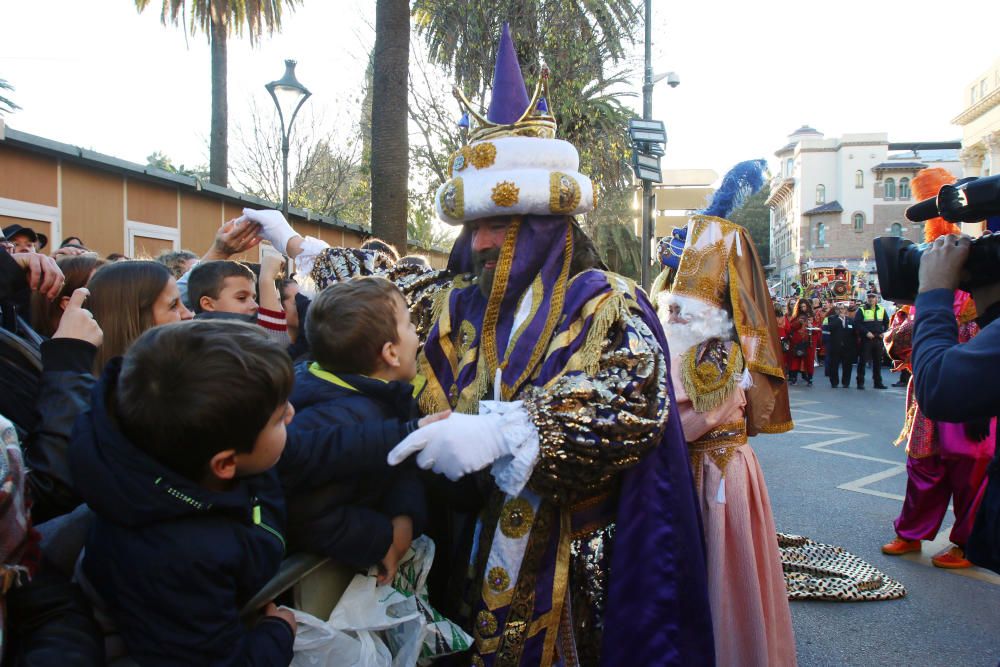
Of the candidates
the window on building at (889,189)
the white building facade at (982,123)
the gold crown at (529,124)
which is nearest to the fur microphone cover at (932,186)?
the gold crown at (529,124)

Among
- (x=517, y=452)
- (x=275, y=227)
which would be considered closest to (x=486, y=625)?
(x=517, y=452)

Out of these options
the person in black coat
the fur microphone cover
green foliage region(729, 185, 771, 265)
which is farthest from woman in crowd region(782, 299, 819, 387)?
green foliage region(729, 185, 771, 265)

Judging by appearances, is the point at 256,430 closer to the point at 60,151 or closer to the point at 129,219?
the point at 60,151

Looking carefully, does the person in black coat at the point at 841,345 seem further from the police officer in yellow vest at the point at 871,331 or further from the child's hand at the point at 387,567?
the child's hand at the point at 387,567

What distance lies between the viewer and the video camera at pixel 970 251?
72.7 inches

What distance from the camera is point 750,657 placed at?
9.30 feet

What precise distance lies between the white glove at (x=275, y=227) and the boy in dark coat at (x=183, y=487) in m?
2.11

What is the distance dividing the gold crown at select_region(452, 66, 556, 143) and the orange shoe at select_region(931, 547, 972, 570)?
4001 millimetres

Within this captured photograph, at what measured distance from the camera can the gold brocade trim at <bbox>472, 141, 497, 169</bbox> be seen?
2.31 meters

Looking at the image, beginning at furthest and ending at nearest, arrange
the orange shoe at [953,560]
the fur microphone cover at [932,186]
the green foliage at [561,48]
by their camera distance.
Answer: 1. the green foliage at [561,48]
2. the orange shoe at [953,560]
3. the fur microphone cover at [932,186]

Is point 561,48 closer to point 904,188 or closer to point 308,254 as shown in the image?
point 308,254

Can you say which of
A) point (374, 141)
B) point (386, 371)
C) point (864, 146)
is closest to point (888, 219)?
point (864, 146)

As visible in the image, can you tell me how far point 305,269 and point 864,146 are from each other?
67.4m

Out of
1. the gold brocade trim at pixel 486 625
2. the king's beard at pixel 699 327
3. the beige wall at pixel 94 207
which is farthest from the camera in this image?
the beige wall at pixel 94 207
